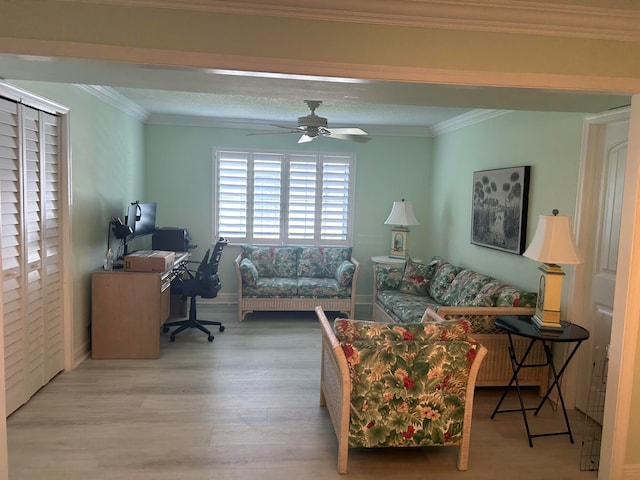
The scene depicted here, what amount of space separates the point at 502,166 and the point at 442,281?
1379mm

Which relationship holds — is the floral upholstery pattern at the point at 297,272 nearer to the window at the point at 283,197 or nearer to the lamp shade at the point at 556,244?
the window at the point at 283,197

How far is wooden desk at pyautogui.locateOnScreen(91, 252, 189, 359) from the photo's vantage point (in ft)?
14.4

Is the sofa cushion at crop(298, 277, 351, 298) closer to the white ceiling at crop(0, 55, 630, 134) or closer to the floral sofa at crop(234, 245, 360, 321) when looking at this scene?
the floral sofa at crop(234, 245, 360, 321)

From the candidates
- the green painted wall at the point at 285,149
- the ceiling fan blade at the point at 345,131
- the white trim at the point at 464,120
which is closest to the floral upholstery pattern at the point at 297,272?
the green painted wall at the point at 285,149

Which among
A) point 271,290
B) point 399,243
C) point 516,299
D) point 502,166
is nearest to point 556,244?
point 516,299

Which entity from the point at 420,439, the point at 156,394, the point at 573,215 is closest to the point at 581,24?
the point at 573,215

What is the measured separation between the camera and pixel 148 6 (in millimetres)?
2135

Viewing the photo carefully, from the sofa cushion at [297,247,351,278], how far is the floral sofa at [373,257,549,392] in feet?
2.51

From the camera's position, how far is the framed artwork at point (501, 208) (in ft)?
14.1

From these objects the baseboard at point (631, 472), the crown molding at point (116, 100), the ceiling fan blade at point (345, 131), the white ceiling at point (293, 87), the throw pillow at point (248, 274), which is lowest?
the baseboard at point (631, 472)

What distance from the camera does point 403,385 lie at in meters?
2.67

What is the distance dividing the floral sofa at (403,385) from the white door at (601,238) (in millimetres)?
1324

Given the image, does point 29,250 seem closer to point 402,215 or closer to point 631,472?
point 631,472

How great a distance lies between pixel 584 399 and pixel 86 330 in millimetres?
4335
